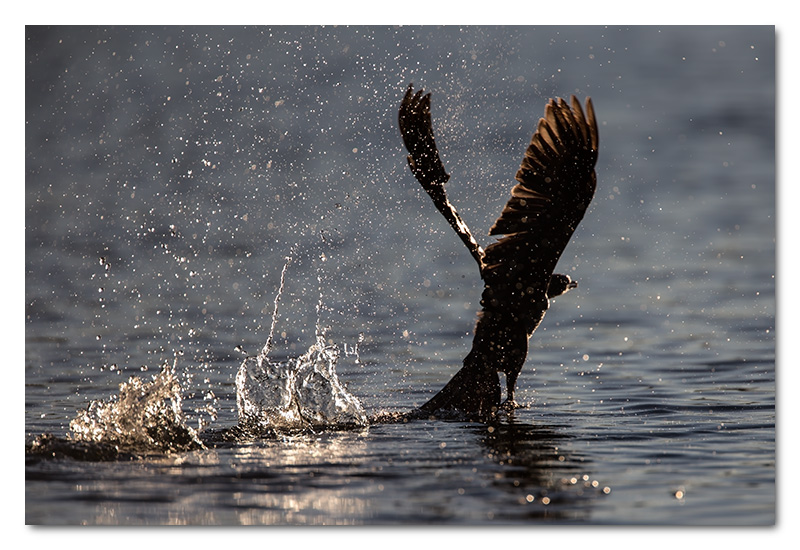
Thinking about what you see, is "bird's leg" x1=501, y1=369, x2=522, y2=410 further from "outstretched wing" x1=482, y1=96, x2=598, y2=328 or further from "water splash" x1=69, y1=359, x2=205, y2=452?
"water splash" x1=69, y1=359, x2=205, y2=452

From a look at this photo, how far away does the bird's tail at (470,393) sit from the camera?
577 centimetres

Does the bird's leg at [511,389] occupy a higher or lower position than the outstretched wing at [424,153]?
lower

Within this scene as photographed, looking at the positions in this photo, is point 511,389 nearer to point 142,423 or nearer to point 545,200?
point 545,200

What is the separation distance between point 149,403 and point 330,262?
321 centimetres

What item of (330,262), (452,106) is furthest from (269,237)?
(452,106)

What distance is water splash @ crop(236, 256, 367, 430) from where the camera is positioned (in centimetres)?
565

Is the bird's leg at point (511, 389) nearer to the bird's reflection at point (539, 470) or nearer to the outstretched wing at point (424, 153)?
the bird's reflection at point (539, 470)

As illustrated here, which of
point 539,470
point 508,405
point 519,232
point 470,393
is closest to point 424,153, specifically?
point 519,232

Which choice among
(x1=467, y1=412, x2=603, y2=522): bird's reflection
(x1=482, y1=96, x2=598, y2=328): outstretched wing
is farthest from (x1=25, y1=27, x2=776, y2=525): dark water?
(x1=482, y1=96, x2=598, y2=328): outstretched wing

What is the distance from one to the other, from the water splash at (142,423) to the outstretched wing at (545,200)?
1423mm

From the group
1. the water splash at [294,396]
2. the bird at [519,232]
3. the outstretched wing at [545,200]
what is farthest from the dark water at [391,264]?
the outstretched wing at [545,200]

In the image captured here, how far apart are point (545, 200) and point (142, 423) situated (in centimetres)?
188

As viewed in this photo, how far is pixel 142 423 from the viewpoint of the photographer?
5246 mm
